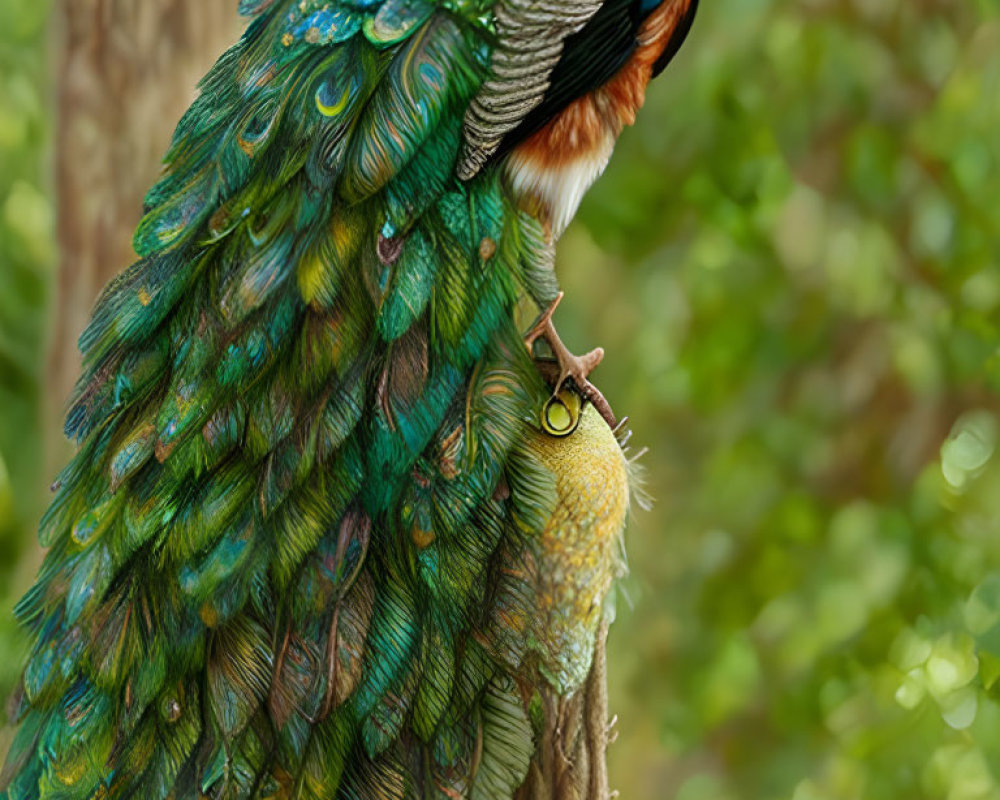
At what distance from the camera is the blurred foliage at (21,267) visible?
346cm

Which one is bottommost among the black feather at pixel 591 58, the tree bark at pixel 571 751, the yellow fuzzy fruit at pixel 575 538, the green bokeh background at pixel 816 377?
the green bokeh background at pixel 816 377

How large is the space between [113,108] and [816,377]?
1846 millimetres

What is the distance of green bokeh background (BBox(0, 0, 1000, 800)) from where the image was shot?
281 centimetres

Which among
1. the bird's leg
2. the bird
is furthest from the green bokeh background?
the bird

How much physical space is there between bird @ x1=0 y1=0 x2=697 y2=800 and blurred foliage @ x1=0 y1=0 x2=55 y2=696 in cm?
202

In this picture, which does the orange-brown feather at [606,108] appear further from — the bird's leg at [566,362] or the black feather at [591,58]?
the bird's leg at [566,362]

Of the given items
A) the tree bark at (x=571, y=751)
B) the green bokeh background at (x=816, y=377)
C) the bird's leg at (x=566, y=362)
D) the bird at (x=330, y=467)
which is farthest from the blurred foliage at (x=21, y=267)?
the tree bark at (x=571, y=751)

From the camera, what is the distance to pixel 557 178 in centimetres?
171

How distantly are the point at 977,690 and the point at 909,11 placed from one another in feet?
5.43

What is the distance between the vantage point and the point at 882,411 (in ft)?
10.1

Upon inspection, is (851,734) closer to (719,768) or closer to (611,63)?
(719,768)

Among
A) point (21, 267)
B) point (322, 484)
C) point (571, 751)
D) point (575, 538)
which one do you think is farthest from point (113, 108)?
point (571, 751)

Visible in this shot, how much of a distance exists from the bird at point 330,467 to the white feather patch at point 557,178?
60mm

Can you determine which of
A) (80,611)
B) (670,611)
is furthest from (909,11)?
(80,611)
